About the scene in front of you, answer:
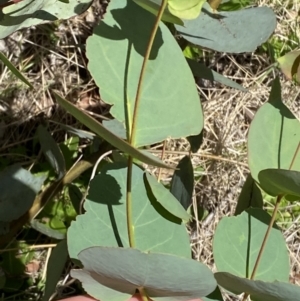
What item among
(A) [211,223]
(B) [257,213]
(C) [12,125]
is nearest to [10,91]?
(C) [12,125]

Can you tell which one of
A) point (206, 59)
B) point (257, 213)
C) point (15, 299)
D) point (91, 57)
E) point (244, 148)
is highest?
point (91, 57)

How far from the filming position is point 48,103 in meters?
1.17

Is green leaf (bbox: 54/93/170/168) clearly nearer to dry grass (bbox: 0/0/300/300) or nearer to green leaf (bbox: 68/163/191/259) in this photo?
green leaf (bbox: 68/163/191/259)

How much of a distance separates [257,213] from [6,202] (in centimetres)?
39

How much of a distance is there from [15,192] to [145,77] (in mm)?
373

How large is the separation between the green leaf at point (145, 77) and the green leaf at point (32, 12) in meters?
0.06

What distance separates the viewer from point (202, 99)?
1.24 metres

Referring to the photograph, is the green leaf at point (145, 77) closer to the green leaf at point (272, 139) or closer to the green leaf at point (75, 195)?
the green leaf at point (272, 139)

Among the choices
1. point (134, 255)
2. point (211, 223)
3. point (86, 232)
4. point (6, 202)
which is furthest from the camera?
point (211, 223)

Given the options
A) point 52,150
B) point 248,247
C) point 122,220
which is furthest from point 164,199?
point 52,150

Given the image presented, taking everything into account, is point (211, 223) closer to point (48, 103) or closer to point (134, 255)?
point (48, 103)

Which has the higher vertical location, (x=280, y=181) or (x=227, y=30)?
(x=227, y=30)

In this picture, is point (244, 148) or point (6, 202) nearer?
point (6, 202)

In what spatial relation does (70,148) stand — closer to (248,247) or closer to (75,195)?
(75,195)
